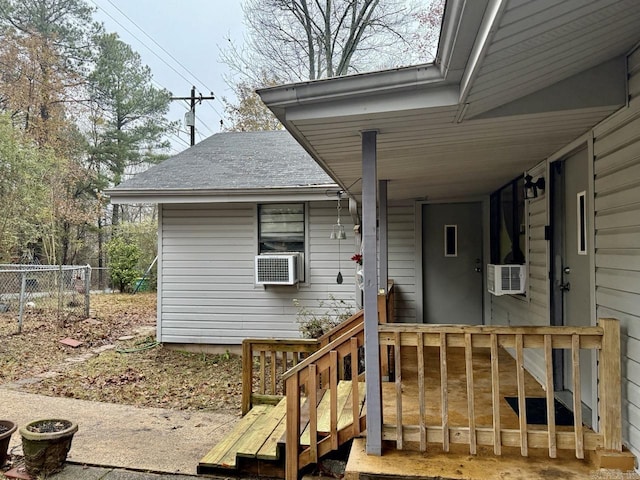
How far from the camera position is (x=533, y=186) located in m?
3.92

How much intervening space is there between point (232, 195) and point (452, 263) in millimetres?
3366

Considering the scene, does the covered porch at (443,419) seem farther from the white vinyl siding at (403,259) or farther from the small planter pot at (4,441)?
the white vinyl siding at (403,259)

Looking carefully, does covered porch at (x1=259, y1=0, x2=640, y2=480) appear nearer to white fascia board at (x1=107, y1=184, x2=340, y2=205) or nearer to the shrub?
white fascia board at (x1=107, y1=184, x2=340, y2=205)

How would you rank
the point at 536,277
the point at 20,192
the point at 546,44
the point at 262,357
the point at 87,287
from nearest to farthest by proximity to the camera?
1. the point at 546,44
2. the point at 536,277
3. the point at 262,357
4. the point at 87,287
5. the point at 20,192

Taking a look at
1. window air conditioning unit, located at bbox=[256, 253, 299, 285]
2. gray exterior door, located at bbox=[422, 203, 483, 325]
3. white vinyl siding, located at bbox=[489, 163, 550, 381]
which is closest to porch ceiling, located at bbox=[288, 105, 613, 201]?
white vinyl siding, located at bbox=[489, 163, 550, 381]

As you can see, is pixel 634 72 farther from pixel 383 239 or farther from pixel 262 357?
pixel 262 357

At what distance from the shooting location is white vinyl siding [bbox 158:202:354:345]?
702 centimetres

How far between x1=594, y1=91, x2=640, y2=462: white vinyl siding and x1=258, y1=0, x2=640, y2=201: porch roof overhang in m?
0.13

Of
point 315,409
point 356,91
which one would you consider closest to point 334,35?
point 356,91

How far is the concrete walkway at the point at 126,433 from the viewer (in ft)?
10.9

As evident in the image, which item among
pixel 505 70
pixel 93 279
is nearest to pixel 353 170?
pixel 505 70

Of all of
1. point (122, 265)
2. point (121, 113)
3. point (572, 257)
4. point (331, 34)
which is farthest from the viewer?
point (121, 113)

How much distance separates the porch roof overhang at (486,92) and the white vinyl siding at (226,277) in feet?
11.8

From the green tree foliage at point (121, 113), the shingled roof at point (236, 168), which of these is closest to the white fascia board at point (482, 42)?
the shingled roof at point (236, 168)
